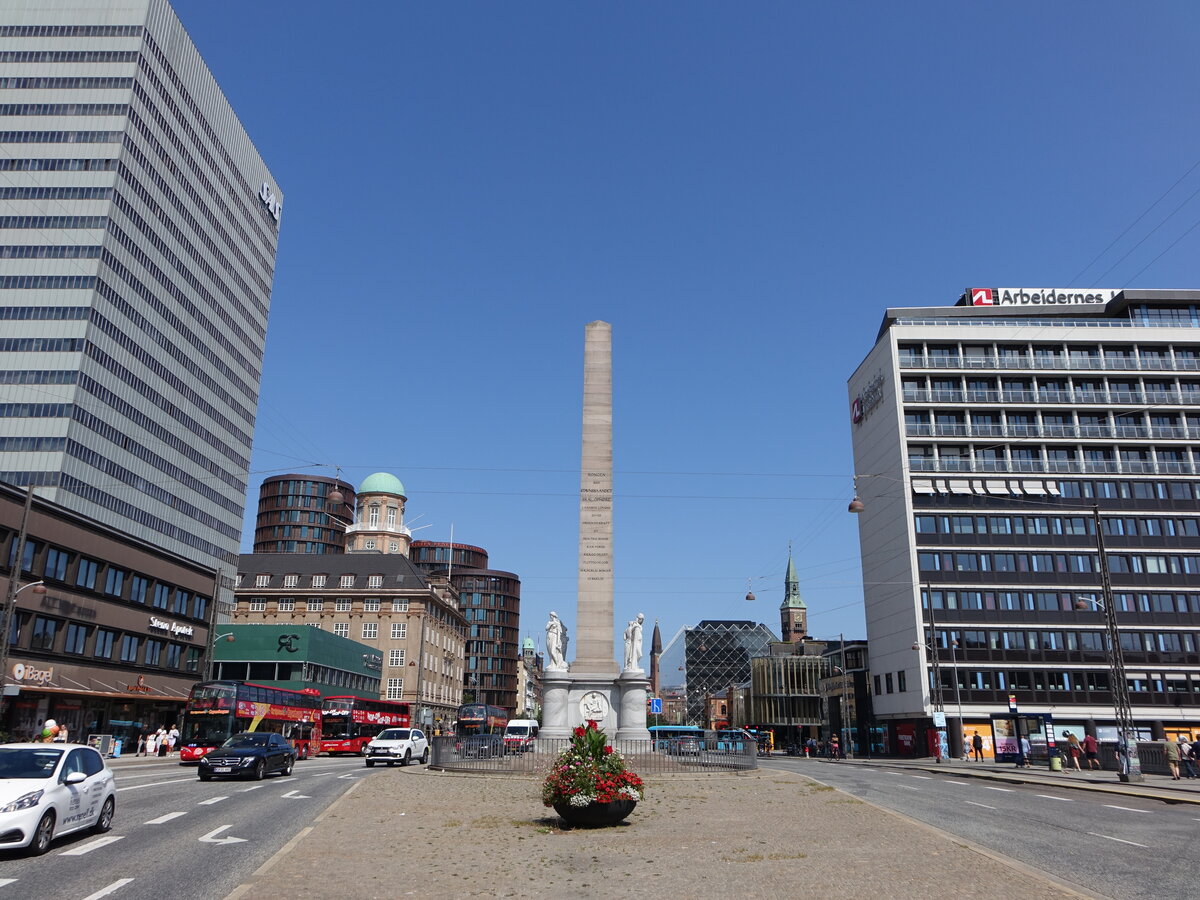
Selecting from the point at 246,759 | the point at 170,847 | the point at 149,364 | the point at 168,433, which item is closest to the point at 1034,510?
the point at 246,759

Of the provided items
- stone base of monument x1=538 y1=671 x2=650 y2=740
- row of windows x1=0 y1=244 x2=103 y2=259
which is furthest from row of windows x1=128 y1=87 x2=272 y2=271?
stone base of monument x1=538 y1=671 x2=650 y2=740

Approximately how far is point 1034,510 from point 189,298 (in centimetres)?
8639

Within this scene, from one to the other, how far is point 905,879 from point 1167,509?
81.0 m

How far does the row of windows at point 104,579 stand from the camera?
5069cm

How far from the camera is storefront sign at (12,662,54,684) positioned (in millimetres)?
48125

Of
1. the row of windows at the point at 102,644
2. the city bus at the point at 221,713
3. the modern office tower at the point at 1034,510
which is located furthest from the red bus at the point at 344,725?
the modern office tower at the point at 1034,510

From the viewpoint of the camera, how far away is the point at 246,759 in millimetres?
30203

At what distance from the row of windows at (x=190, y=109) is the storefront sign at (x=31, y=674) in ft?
195

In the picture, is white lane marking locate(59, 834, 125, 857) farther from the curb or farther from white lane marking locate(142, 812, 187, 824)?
the curb

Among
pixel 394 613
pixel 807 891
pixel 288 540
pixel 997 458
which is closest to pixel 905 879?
pixel 807 891

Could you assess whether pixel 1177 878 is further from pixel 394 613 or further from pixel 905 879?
pixel 394 613

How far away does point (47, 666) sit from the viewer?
51.2m

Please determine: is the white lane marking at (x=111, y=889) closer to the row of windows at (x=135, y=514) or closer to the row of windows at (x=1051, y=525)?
the row of windows at (x=135, y=514)

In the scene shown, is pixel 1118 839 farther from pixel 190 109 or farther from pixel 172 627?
pixel 190 109
